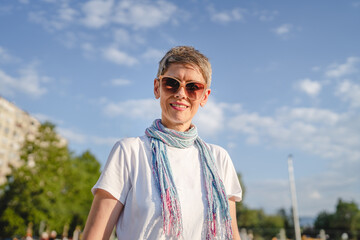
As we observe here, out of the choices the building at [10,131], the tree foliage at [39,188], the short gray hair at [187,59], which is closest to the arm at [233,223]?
the short gray hair at [187,59]

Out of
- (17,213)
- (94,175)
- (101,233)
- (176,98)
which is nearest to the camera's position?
(101,233)

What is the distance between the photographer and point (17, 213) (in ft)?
95.6

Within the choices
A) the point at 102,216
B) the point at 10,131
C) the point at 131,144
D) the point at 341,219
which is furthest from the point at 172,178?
the point at 341,219

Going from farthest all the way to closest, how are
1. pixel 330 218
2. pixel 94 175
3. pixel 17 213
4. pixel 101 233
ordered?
1. pixel 330 218
2. pixel 94 175
3. pixel 17 213
4. pixel 101 233

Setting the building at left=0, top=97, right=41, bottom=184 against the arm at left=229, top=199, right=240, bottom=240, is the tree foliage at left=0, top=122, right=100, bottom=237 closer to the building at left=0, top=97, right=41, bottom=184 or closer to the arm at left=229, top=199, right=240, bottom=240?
the arm at left=229, top=199, right=240, bottom=240

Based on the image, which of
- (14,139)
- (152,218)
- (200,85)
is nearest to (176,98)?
(200,85)

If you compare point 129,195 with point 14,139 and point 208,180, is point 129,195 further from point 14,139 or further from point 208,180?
point 14,139

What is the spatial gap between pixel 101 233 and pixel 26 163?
1240 inches

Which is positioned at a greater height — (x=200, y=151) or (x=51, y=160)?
(x=51, y=160)

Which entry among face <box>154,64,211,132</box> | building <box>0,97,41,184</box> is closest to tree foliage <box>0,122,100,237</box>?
face <box>154,64,211,132</box>

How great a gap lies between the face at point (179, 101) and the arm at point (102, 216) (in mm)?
618

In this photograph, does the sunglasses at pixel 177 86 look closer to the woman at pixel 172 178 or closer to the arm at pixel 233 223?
the woman at pixel 172 178

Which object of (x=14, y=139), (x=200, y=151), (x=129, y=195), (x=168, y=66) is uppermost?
(x=14, y=139)

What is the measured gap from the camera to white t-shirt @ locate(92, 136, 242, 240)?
179 cm
